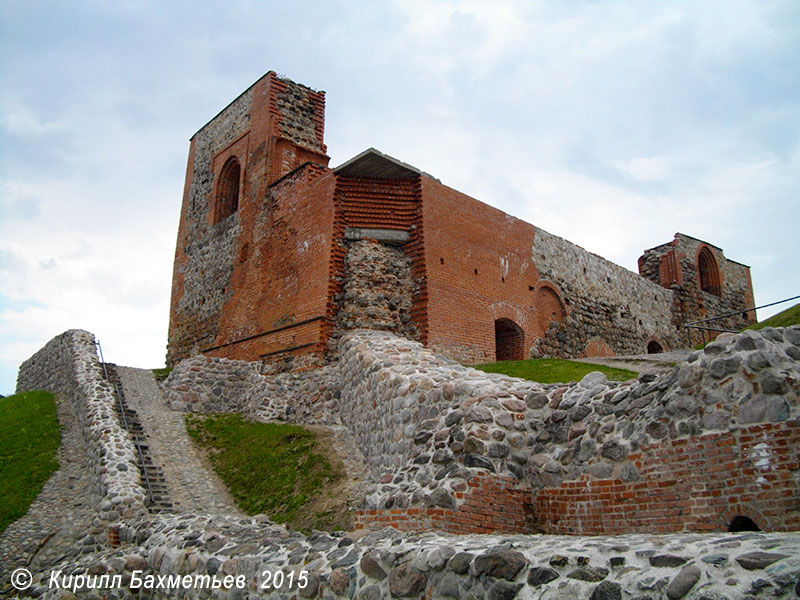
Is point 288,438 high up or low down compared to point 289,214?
down

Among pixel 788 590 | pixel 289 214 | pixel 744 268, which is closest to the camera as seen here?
pixel 788 590

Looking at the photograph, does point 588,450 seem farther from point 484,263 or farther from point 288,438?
point 484,263

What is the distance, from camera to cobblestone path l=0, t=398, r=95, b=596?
28.8ft

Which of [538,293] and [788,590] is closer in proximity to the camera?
[788,590]

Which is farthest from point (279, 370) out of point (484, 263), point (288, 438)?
point (484, 263)

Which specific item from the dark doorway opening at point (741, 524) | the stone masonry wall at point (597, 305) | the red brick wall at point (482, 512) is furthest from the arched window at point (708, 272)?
the dark doorway opening at point (741, 524)

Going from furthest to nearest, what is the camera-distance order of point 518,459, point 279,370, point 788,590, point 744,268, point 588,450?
point 744,268, point 279,370, point 518,459, point 588,450, point 788,590

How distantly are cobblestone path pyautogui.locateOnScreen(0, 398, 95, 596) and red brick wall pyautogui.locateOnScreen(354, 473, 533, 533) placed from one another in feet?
17.9

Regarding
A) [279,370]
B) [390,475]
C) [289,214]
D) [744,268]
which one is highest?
[744,268]

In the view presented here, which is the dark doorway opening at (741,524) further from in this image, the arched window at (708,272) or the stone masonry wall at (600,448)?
the arched window at (708,272)

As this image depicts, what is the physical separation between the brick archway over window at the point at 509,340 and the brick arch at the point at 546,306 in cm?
68

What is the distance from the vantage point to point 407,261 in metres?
13.4

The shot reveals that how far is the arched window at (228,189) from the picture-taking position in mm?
18094

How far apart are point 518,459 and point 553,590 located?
3.42 m
